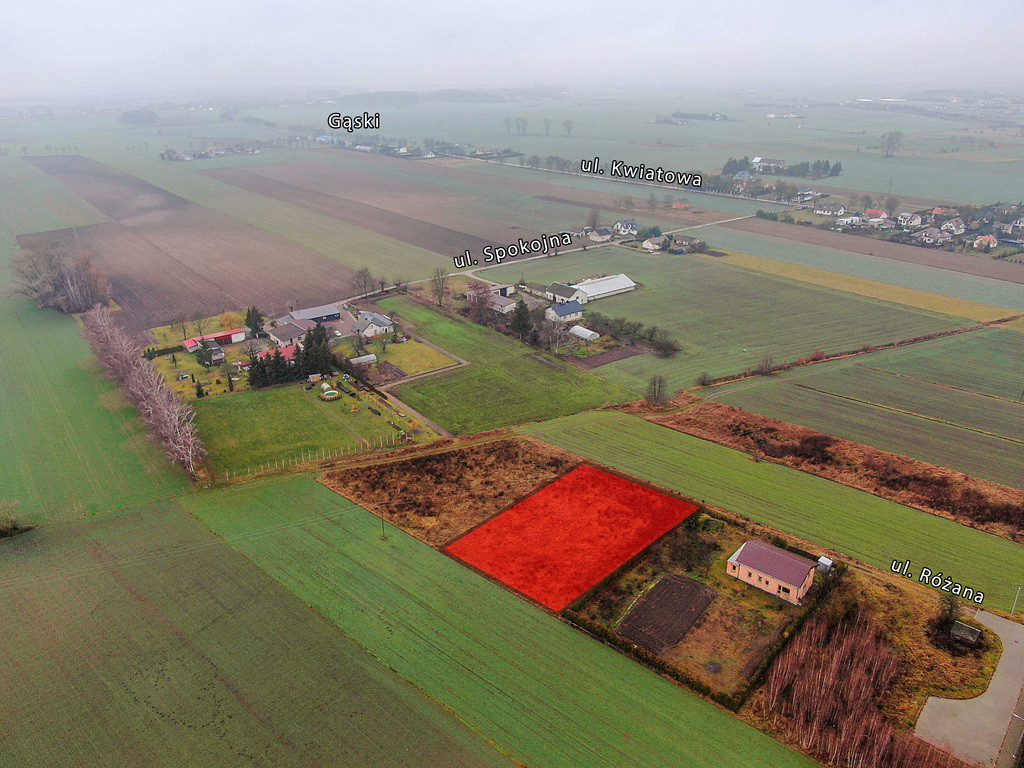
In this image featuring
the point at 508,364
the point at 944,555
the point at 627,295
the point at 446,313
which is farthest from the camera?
the point at 627,295

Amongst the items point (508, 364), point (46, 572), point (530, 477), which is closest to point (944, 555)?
point (530, 477)

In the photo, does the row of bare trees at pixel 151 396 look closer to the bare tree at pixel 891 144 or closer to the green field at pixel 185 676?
the green field at pixel 185 676

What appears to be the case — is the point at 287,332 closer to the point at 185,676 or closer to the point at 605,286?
the point at 605,286

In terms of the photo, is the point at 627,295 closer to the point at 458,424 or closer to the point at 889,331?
the point at 889,331

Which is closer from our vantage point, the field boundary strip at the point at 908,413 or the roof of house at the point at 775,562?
the roof of house at the point at 775,562

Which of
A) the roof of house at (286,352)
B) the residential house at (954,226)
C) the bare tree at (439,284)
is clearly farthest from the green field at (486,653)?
the residential house at (954,226)

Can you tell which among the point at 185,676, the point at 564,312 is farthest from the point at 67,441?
the point at 564,312
